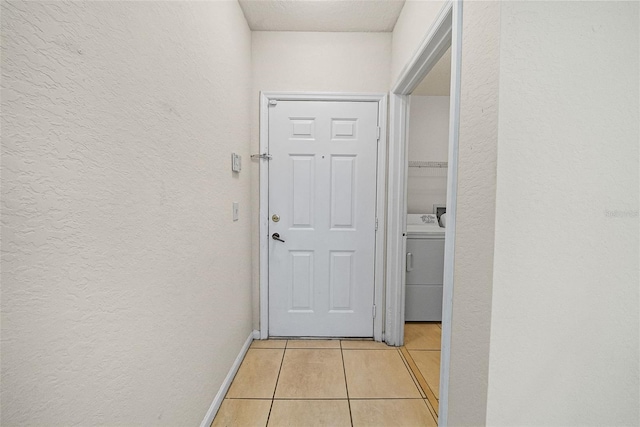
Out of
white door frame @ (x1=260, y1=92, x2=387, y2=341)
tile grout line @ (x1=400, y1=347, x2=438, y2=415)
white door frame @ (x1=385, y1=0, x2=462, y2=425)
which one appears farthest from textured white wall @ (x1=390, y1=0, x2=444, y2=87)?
tile grout line @ (x1=400, y1=347, x2=438, y2=415)

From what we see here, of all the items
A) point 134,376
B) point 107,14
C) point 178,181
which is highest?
point 107,14

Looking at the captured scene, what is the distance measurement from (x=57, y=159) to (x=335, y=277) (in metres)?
1.96

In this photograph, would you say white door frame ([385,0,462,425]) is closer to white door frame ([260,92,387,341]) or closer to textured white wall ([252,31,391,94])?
white door frame ([260,92,387,341])

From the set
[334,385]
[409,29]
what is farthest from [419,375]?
[409,29]

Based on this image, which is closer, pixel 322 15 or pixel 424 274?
pixel 322 15

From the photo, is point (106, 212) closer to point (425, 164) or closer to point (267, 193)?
point (267, 193)

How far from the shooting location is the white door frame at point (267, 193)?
7.24ft

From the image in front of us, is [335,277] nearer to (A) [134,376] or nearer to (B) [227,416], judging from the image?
(B) [227,416]

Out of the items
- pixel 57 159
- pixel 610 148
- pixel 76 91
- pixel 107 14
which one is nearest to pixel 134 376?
pixel 57 159

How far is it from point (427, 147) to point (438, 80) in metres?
0.69

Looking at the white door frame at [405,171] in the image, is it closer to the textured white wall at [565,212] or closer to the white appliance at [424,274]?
the textured white wall at [565,212]

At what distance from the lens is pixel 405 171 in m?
2.14

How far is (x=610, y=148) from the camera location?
884 mm

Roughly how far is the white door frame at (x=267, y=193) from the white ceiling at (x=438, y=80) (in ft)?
2.51
